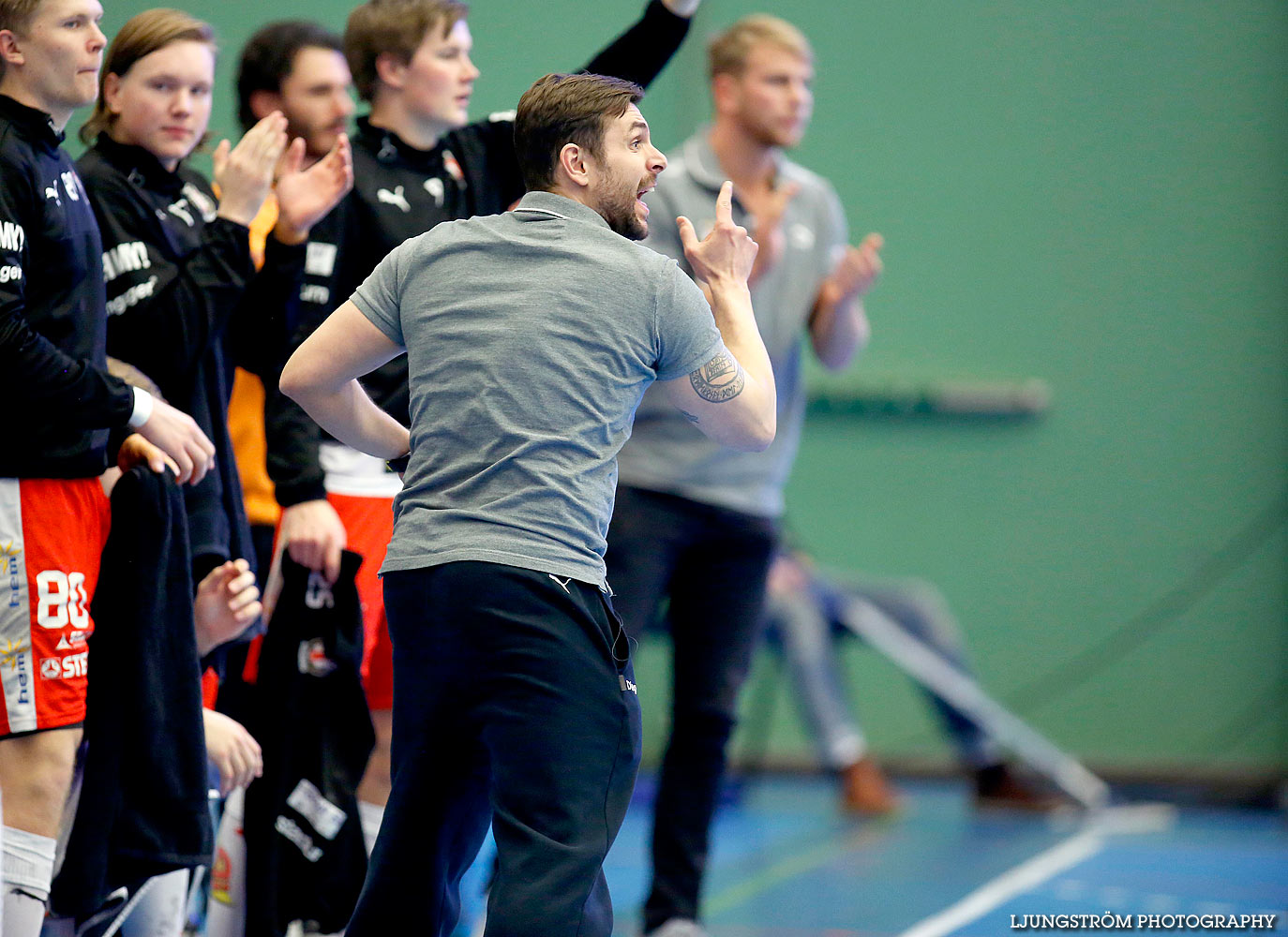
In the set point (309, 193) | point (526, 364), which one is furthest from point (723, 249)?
point (309, 193)

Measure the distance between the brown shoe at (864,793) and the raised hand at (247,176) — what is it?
423 cm

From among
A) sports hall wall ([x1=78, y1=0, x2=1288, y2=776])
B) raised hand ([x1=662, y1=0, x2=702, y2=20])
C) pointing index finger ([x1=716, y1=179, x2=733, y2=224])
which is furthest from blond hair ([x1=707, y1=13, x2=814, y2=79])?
sports hall wall ([x1=78, y1=0, x2=1288, y2=776])

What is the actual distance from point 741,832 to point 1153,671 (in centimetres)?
231

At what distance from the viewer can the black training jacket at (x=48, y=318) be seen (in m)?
2.52

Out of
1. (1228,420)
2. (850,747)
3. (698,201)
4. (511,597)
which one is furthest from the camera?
(1228,420)

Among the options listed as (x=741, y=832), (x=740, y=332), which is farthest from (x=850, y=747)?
(x=740, y=332)

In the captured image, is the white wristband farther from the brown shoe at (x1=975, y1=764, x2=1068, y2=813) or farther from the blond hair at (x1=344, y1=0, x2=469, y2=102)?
the brown shoe at (x1=975, y1=764, x2=1068, y2=813)

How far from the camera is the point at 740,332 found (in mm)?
2521

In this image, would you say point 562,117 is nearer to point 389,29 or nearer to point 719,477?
point 389,29

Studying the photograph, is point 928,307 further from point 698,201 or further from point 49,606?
point 49,606

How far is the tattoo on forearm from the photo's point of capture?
7.82ft

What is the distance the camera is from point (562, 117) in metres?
2.37

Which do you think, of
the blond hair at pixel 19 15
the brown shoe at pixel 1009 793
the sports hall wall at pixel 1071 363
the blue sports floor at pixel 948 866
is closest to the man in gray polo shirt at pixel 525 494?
the blond hair at pixel 19 15

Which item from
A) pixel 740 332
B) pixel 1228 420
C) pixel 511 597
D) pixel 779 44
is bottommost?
pixel 1228 420
